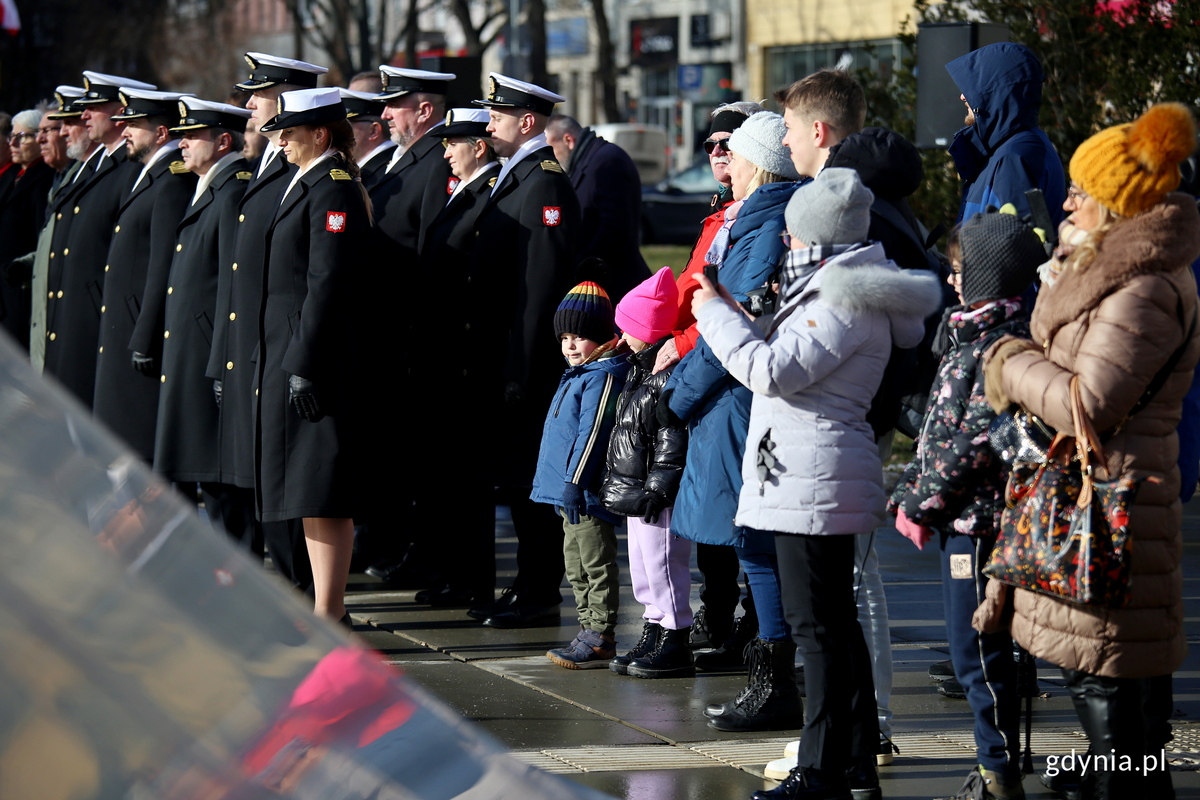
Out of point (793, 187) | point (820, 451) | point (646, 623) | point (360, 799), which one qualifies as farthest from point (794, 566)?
point (360, 799)

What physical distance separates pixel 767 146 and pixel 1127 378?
6.72ft

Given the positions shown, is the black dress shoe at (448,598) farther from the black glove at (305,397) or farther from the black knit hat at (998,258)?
the black knit hat at (998,258)

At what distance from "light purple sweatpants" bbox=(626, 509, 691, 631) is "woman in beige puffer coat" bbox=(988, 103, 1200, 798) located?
7.02 feet

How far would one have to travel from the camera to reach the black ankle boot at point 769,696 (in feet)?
16.6

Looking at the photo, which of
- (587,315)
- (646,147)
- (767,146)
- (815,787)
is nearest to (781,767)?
(815,787)

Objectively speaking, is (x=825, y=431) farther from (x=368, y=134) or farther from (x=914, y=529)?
(x=368, y=134)

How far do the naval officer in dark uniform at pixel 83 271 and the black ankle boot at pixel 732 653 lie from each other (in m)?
3.61

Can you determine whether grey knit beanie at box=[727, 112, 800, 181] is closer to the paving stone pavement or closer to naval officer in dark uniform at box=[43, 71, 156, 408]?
the paving stone pavement

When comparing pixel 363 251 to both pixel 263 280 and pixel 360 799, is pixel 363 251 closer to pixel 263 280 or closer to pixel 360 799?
pixel 263 280

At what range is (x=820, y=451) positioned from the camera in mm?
4156

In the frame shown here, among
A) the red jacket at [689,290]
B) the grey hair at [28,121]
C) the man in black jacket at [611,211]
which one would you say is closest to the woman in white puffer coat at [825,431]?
the red jacket at [689,290]

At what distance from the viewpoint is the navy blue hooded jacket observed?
5547 mm

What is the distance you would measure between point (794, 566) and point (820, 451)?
1.05 ft

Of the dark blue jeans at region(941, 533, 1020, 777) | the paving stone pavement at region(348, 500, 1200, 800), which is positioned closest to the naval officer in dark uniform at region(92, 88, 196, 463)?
the paving stone pavement at region(348, 500, 1200, 800)
